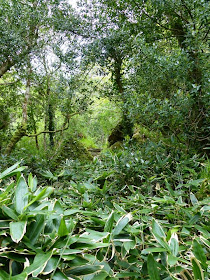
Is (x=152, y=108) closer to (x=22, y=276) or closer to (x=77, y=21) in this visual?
(x=22, y=276)

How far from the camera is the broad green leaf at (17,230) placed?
0.51 metres

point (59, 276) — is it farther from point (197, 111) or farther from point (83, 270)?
point (197, 111)

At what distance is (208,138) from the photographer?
2314mm

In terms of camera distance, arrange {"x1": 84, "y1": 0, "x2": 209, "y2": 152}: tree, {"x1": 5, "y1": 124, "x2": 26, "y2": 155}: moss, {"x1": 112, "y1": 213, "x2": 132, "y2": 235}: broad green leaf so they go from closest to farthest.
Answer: {"x1": 112, "y1": 213, "x2": 132, "y2": 235}: broad green leaf, {"x1": 84, "y1": 0, "x2": 209, "y2": 152}: tree, {"x1": 5, "y1": 124, "x2": 26, "y2": 155}: moss

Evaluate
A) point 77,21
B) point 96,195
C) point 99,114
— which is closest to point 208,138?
point 96,195

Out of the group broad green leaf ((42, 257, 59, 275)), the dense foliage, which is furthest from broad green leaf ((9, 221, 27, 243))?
broad green leaf ((42, 257, 59, 275))

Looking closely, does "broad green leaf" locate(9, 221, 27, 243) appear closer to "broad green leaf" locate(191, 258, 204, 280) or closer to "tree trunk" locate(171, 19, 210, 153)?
"broad green leaf" locate(191, 258, 204, 280)

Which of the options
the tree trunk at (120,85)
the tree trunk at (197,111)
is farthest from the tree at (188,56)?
the tree trunk at (120,85)

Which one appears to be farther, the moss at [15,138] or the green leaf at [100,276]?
the moss at [15,138]

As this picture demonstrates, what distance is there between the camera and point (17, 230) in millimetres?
536

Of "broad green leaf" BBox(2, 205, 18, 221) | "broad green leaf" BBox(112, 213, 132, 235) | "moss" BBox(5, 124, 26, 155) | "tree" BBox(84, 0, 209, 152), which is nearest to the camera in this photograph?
"broad green leaf" BBox(2, 205, 18, 221)

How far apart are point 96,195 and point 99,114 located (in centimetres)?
585

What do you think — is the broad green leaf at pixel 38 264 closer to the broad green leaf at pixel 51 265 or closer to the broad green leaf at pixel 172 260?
the broad green leaf at pixel 51 265

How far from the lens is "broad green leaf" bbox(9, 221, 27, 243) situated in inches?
20.2
